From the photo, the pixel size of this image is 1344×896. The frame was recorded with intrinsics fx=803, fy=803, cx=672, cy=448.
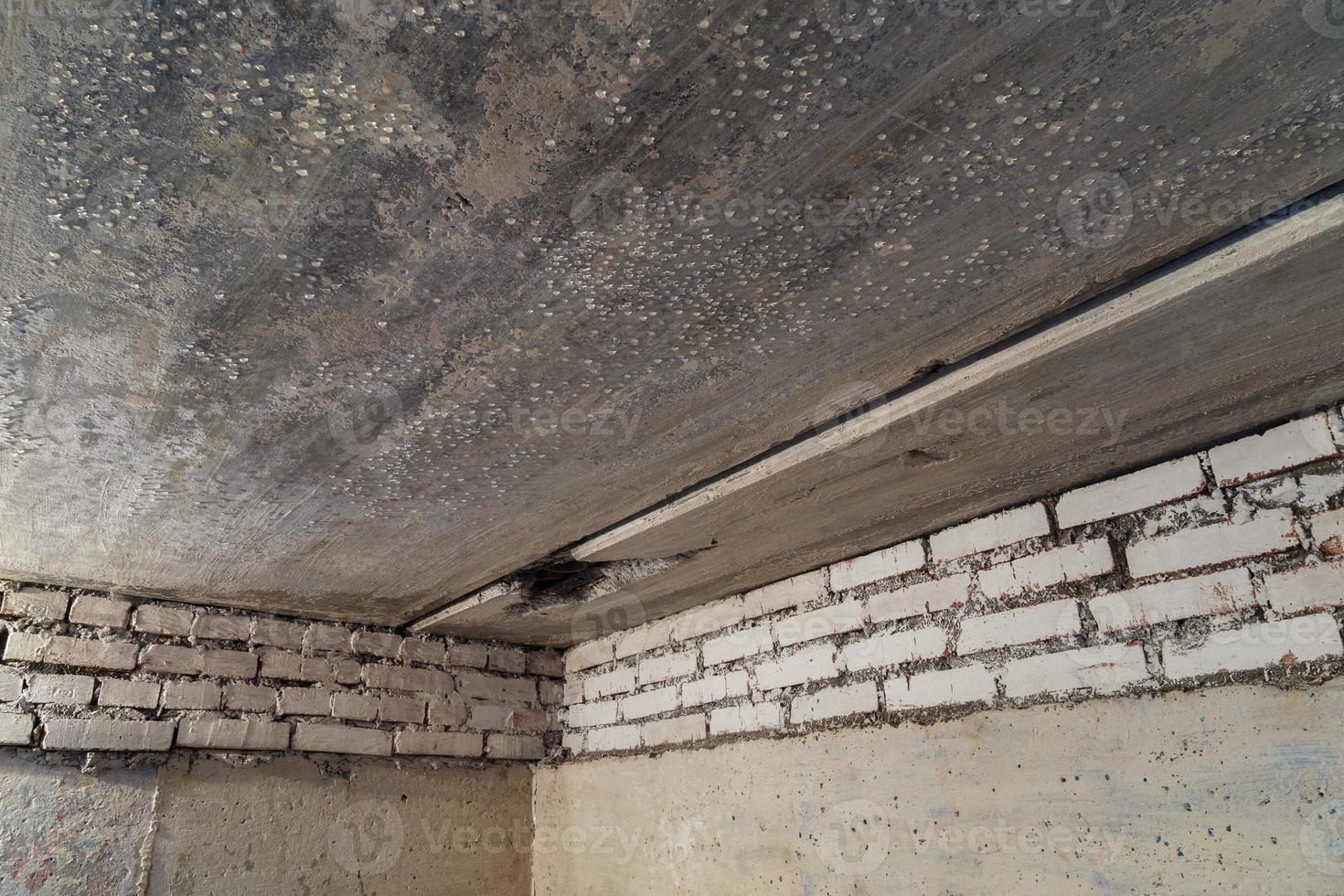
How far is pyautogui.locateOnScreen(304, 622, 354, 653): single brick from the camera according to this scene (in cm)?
297

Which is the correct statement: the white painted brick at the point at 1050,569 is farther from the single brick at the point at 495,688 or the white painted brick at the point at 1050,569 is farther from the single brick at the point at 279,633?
the single brick at the point at 279,633

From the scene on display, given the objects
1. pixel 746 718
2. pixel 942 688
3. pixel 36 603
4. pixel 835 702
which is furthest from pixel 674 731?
pixel 36 603

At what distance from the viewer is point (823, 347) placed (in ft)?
4.68

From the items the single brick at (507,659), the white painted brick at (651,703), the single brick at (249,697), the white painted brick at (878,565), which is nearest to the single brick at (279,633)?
the single brick at (249,697)

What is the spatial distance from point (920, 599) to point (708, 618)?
89cm

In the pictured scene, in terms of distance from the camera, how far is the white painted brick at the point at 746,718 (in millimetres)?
2557

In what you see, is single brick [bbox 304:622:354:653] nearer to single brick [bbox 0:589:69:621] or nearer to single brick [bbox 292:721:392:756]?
single brick [bbox 292:721:392:756]

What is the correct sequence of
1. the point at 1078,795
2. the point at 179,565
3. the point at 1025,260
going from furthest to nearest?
the point at 179,565, the point at 1078,795, the point at 1025,260

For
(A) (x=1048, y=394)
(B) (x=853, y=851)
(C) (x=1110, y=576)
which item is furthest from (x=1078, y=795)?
(A) (x=1048, y=394)

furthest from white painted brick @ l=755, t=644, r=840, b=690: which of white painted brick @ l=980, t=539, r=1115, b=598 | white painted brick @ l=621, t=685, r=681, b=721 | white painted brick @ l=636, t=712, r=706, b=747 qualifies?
white painted brick @ l=980, t=539, r=1115, b=598

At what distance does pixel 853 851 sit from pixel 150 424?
2014 millimetres

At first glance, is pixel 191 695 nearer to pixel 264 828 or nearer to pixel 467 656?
pixel 264 828

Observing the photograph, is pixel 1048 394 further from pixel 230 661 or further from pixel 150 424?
pixel 230 661

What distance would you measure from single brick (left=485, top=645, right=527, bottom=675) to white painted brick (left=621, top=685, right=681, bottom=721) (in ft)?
1.77
